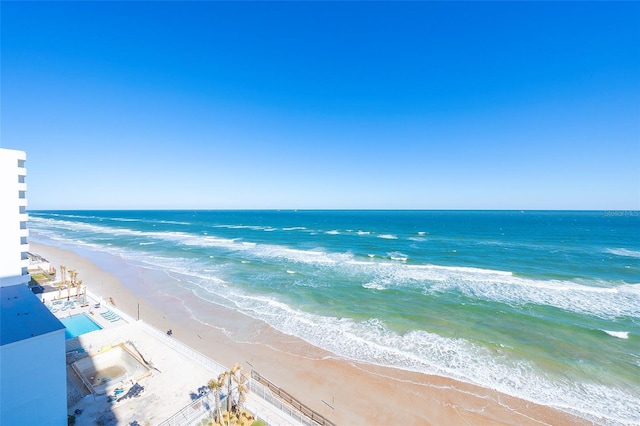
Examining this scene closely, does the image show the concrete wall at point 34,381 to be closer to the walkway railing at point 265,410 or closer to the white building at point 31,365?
the white building at point 31,365

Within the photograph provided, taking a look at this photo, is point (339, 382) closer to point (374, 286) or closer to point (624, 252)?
point (374, 286)

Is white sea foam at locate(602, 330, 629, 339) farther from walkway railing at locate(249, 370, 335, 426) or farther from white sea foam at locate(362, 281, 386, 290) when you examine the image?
walkway railing at locate(249, 370, 335, 426)

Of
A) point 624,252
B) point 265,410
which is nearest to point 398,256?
point 265,410

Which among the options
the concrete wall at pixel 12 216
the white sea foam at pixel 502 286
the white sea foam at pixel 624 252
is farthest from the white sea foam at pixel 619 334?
the concrete wall at pixel 12 216

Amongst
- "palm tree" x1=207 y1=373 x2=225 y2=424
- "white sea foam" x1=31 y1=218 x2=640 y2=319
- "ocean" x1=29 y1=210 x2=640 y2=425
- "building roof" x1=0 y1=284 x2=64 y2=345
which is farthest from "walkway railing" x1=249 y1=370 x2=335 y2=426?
"white sea foam" x1=31 y1=218 x2=640 y2=319

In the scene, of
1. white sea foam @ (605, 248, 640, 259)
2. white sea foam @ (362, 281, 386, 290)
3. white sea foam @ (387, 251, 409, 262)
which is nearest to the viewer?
white sea foam @ (362, 281, 386, 290)

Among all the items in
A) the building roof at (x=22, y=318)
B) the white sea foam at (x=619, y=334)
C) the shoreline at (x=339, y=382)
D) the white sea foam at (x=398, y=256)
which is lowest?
the shoreline at (x=339, y=382)
